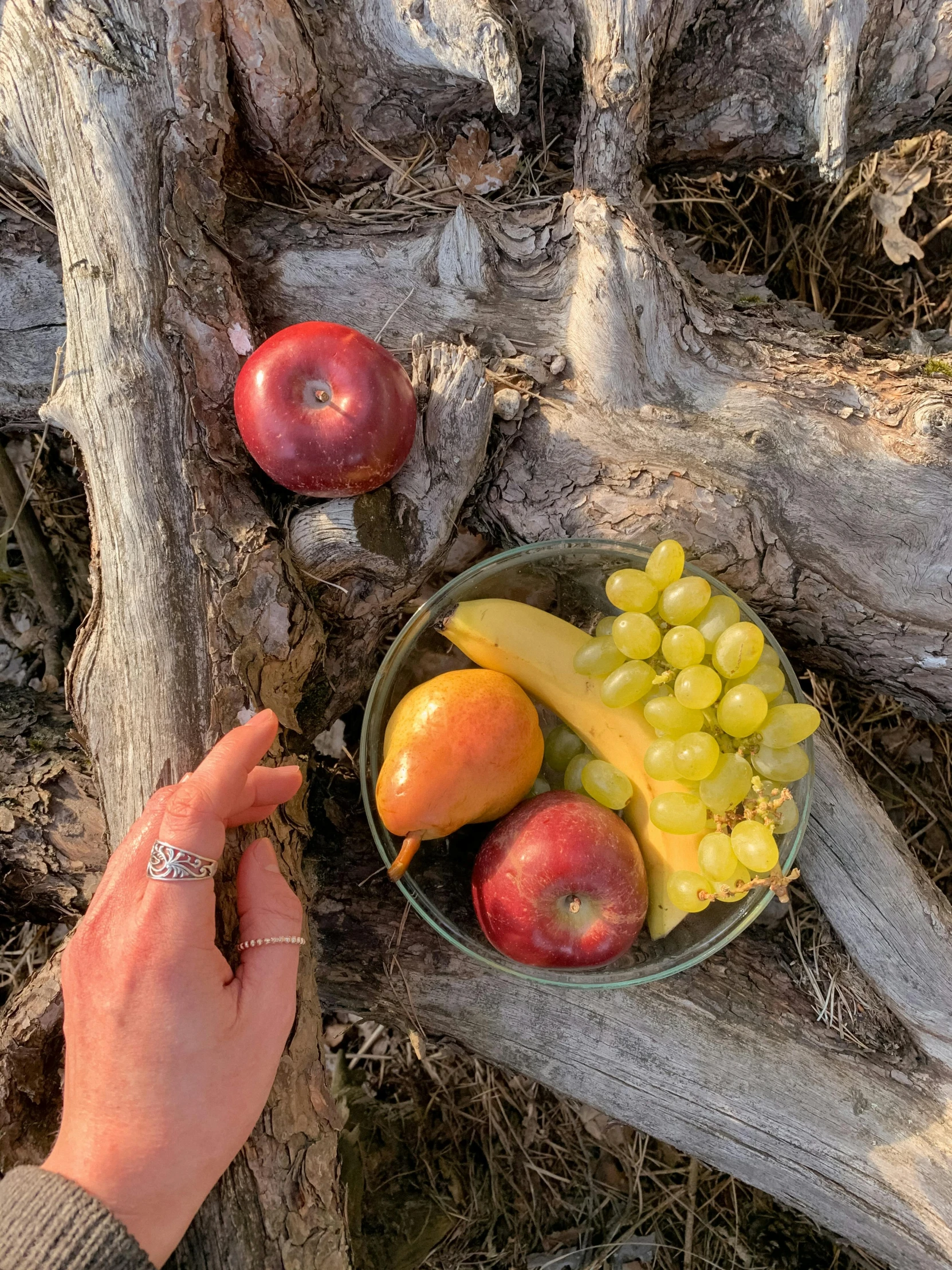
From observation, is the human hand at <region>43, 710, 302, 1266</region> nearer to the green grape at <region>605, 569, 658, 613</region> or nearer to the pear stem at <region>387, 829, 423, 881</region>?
the pear stem at <region>387, 829, 423, 881</region>

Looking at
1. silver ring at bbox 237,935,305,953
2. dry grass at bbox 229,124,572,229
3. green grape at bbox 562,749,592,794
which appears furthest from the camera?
dry grass at bbox 229,124,572,229

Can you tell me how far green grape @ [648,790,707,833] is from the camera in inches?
56.7

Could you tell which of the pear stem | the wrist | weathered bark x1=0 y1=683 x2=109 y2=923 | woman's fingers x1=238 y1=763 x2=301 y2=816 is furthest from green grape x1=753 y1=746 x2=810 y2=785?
weathered bark x1=0 y1=683 x2=109 y2=923

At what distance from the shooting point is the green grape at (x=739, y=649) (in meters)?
1.38

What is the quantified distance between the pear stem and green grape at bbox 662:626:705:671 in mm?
572

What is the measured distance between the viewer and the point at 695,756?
4.56 ft

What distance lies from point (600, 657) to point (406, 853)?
1.73 ft

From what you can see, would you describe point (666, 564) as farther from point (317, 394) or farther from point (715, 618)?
point (317, 394)

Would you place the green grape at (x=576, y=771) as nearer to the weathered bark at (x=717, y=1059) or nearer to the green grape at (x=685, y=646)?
the green grape at (x=685, y=646)

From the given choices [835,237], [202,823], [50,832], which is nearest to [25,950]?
[50,832]

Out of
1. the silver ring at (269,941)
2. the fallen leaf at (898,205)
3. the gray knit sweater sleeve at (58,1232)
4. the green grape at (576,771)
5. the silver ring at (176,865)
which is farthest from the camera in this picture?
the fallen leaf at (898,205)

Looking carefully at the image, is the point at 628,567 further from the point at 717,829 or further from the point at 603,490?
the point at 717,829

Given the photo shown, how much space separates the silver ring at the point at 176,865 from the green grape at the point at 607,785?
72cm

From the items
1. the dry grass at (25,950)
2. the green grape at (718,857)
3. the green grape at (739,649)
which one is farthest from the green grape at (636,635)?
the dry grass at (25,950)
